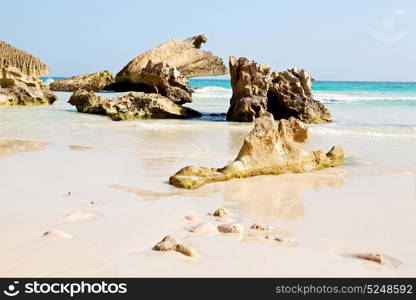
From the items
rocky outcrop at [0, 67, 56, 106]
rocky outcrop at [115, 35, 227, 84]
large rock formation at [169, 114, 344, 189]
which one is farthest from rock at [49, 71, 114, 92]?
large rock formation at [169, 114, 344, 189]

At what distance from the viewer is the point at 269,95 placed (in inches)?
605

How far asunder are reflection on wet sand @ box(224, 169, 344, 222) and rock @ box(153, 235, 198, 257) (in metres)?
0.99

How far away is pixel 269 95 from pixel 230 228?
12063 mm

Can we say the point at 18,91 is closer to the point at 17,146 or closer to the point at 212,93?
the point at 17,146

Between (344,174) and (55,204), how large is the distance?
11.0 feet

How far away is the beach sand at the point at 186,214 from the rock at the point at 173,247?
0.17ft

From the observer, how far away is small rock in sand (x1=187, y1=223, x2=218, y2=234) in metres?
3.62

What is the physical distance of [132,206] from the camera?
14.2 ft

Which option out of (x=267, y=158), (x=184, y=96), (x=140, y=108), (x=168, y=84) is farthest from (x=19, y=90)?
(x=267, y=158)

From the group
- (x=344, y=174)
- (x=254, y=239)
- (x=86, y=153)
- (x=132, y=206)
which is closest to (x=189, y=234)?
(x=254, y=239)

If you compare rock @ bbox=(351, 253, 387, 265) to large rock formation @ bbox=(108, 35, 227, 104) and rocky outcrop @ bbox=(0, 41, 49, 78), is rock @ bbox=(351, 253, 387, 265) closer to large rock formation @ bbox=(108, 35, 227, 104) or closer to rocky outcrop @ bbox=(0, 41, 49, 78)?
large rock formation @ bbox=(108, 35, 227, 104)

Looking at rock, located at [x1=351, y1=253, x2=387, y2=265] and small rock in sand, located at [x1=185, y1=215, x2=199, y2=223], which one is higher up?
rock, located at [x1=351, y1=253, x2=387, y2=265]

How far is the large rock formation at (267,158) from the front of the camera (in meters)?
5.34

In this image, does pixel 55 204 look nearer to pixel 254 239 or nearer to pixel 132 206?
pixel 132 206
